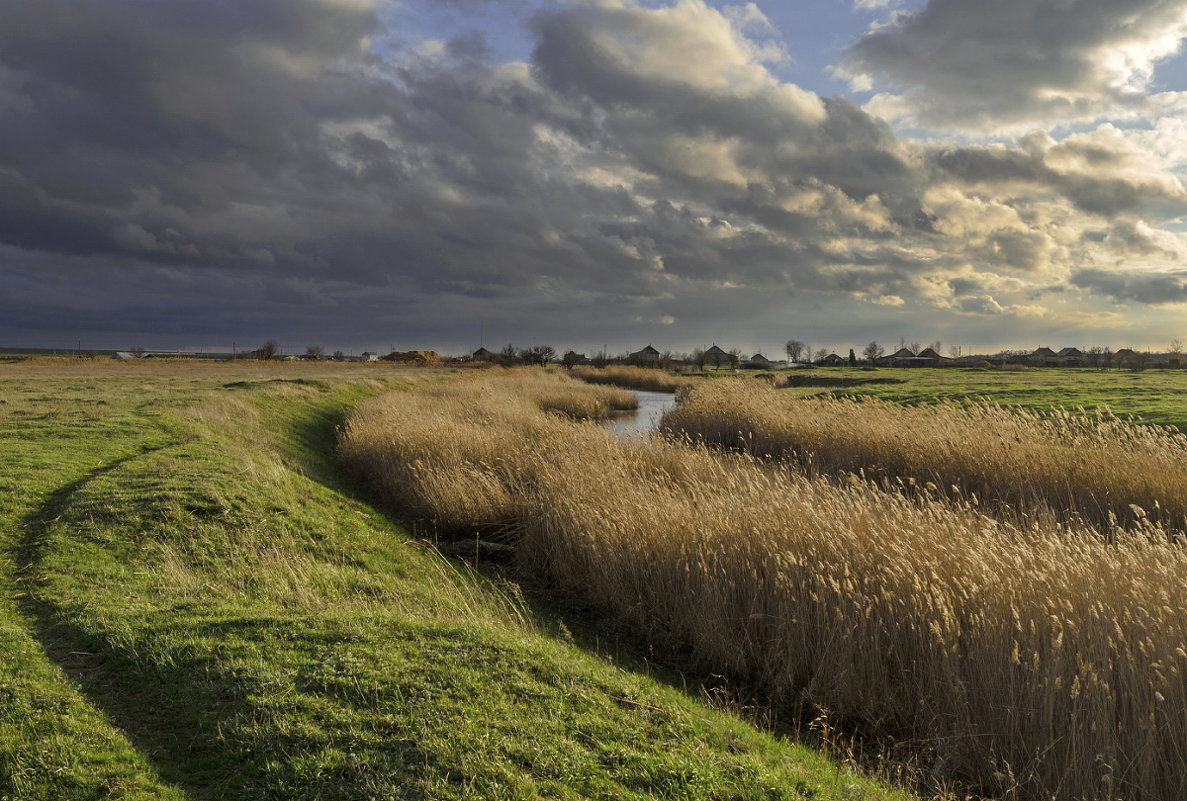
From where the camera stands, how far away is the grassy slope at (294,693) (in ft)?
12.4

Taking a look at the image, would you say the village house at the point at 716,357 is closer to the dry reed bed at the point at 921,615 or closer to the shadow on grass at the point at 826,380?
the shadow on grass at the point at 826,380

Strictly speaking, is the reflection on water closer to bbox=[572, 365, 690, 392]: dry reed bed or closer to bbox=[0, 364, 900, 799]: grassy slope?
bbox=[572, 365, 690, 392]: dry reed bed

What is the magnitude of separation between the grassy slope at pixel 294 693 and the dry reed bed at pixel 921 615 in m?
1.55

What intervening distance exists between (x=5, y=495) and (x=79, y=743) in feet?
26.2

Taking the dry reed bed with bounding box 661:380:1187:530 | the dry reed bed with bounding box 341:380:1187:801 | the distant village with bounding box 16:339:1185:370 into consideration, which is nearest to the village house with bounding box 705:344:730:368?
the distant village with bounding box 16:339:1185:370

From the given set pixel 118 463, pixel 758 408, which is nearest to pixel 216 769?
pixel 118 463

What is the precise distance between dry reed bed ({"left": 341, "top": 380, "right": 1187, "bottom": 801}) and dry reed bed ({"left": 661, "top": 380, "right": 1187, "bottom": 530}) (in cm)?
209

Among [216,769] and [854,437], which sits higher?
[854,437]

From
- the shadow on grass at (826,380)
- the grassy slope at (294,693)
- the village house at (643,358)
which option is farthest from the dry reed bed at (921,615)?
the village house at (643,358)

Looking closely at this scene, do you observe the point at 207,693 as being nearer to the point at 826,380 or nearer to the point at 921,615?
the point at 921,615

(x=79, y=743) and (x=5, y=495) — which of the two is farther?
(x=5, y=495)

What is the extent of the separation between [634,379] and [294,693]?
58.2m

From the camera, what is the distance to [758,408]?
66.1ft

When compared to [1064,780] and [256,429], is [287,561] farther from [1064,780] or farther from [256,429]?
[256,429]
